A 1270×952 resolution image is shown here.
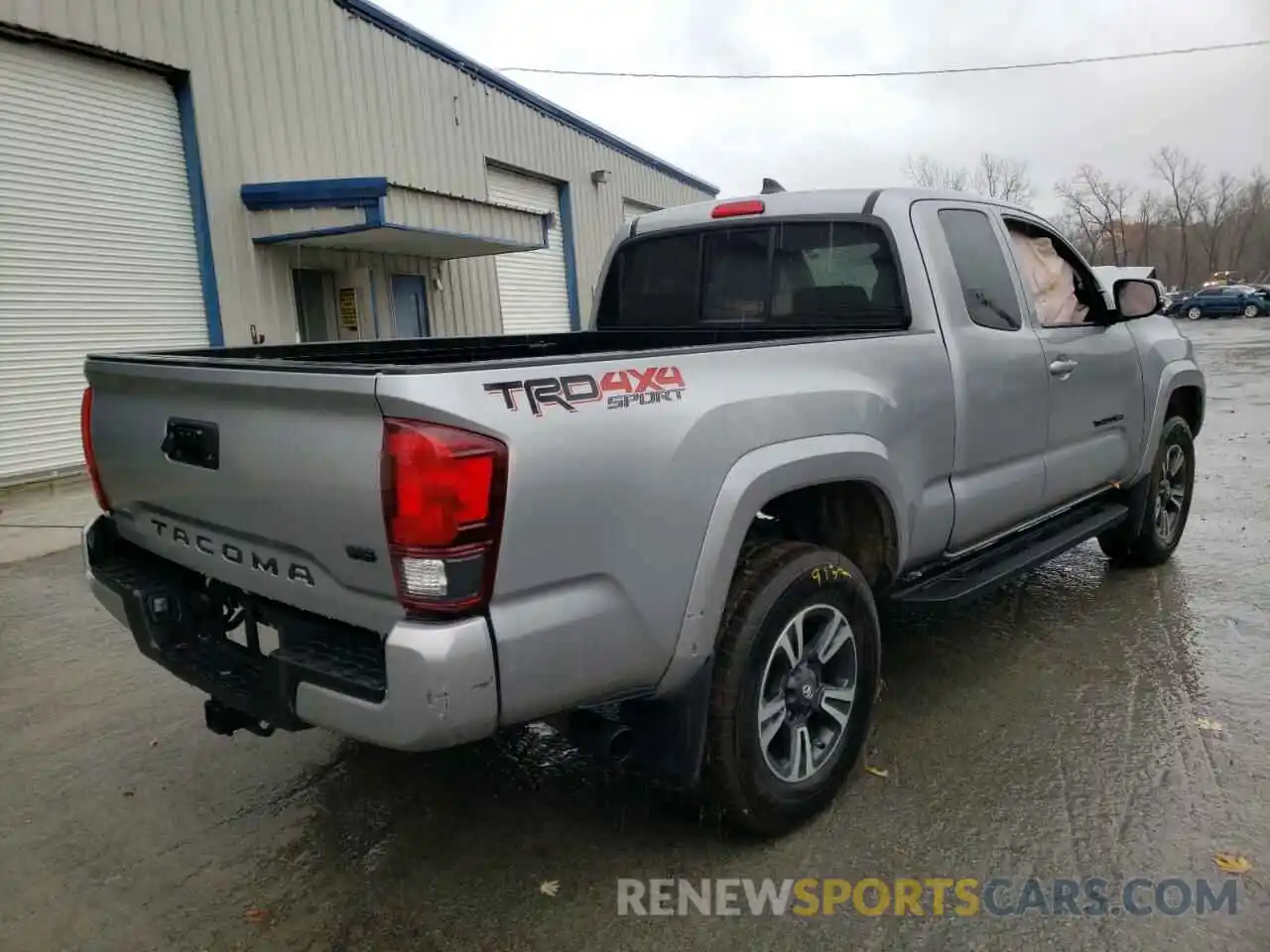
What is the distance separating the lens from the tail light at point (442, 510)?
2039 millimetres

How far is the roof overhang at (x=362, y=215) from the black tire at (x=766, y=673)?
30.4 ft

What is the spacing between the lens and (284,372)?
90.7 inches

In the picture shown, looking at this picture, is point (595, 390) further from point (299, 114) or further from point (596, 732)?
point (299, 114)

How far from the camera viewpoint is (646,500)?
2352mm

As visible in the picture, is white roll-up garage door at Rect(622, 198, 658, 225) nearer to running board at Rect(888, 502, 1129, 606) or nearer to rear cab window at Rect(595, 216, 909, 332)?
rear cab window at Rect(595, 216, 909, 332)

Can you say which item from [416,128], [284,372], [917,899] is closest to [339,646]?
[284,372]

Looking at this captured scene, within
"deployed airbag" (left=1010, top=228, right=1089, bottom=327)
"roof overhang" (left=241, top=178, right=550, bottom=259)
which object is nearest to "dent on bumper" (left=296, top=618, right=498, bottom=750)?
"deployed airbag" (left=1010, top=228, right=1089, bottom=327)

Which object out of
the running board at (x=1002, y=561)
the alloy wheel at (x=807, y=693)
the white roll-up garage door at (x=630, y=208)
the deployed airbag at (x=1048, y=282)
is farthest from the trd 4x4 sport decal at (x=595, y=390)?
the white roll-up garage door at (x=630, y=208)

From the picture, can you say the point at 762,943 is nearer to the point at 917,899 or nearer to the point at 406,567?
the point at 917,899

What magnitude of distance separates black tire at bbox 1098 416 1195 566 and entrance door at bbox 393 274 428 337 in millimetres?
11470

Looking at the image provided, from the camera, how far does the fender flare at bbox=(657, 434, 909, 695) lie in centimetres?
249

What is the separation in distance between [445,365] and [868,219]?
86.6 inches

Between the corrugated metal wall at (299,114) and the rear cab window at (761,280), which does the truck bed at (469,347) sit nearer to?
the rear cab window at (761,280)

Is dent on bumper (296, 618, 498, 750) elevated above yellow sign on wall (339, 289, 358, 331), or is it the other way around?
yellow sign on wall (339, 289, 358, 331)
